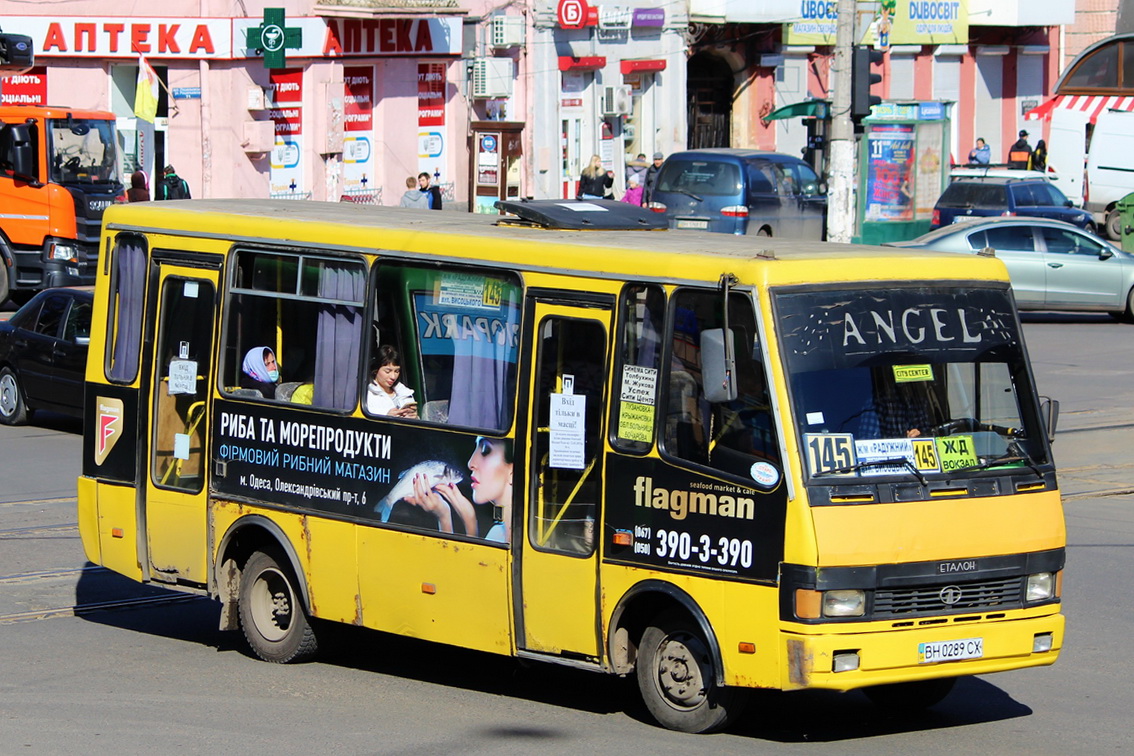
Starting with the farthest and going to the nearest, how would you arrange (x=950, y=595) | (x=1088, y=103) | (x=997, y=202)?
(x=1088, y=103) → (x=997, y=202) → (x=950, y=595)

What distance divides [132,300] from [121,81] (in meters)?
25.1

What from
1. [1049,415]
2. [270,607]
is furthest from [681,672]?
[270,607]

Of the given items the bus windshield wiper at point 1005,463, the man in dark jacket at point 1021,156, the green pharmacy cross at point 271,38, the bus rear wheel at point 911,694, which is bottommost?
the bus rear wheel at point 911,694

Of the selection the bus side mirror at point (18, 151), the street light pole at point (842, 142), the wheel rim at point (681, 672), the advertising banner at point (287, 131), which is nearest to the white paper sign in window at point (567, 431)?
the wheel rim at point (681, 672)

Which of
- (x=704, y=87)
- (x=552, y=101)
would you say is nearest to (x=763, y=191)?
(x=552, y=101)

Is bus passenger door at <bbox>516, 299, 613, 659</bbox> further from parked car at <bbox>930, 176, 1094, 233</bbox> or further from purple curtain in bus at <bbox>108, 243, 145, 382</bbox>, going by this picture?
parked car at <bbox>930, 176, 1094, 233</bbox>

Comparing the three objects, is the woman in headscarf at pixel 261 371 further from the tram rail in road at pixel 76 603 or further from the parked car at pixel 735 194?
the parked car at pixel 735 194

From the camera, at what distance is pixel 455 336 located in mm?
8578

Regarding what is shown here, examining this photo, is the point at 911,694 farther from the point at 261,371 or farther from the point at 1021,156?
the point at 1021,156

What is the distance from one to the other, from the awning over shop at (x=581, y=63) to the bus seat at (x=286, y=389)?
1211 inches

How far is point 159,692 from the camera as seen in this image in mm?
8617

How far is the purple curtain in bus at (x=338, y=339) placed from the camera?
8961mm

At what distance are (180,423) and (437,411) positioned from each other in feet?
6.09

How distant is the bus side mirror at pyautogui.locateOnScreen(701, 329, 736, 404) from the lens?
7.32m
